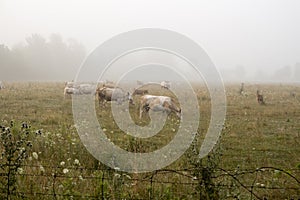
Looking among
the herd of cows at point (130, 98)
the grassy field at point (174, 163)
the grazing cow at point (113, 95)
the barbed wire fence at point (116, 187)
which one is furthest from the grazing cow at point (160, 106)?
the barbed wire fence at point (116, 187)

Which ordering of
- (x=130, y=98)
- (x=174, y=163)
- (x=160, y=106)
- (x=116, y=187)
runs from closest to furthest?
(x=116, y=187) < (x=174, y=163) < (x=160, y=106) < (x=130, y=98)

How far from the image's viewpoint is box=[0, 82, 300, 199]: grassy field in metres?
5.38

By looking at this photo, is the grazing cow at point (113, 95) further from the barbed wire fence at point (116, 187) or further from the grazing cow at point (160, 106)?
the barbed wire fence at point (116, 187)

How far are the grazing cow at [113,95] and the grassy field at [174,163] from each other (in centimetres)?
75

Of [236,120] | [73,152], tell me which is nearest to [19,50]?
[236,120]

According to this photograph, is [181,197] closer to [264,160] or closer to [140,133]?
[264,160]

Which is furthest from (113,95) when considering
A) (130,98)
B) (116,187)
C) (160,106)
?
(116,187)

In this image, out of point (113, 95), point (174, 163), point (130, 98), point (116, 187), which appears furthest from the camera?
point (130, 98)

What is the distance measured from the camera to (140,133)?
11.4 metres

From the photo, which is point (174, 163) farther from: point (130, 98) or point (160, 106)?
point (130, 98)

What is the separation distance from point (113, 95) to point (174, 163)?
1101cm

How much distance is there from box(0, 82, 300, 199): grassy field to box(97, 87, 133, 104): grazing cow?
2.46ft

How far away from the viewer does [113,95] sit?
61.6 ft

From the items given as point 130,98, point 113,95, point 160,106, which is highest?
point 113,95
